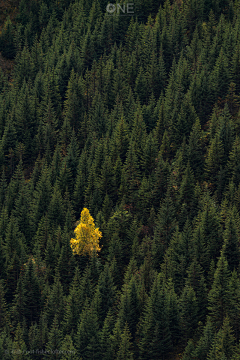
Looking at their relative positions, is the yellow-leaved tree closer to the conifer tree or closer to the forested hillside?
the forested hillside

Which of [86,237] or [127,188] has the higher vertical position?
[127,188]

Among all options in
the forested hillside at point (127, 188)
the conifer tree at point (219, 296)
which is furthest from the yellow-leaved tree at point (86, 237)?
the conifer tree at point (219, 296)

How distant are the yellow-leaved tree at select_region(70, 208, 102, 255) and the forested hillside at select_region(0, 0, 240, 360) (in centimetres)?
38

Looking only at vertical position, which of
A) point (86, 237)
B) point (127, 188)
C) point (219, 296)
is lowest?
point (219, 296)

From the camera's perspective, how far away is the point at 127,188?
114 meters

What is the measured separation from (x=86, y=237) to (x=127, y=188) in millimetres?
16035

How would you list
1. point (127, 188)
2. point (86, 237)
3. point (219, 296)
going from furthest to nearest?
point (127, 188) → point (86, 237) → point (219, 296)

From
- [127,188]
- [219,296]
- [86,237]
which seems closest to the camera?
[219,296]

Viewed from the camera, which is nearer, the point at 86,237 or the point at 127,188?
the point at 86,237

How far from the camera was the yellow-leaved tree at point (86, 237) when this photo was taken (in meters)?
101

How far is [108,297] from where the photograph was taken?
90.1 m

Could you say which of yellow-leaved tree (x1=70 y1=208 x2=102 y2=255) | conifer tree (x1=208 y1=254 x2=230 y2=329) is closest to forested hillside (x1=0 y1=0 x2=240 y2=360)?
conifer tree (x1=208 y1=254 x2=230 y2=329)

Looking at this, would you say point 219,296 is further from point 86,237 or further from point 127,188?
point 127,188

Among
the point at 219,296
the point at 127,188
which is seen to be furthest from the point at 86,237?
the point at 219,296
